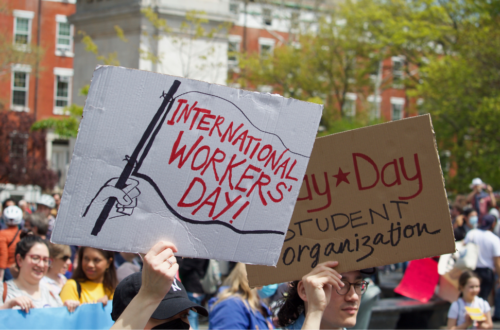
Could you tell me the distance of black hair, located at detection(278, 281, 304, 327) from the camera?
121 inches

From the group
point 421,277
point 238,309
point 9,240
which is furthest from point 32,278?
point 421,277

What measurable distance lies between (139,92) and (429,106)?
2757 cm

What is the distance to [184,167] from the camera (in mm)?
2174

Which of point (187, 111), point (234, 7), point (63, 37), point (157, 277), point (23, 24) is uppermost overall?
point (234, 7)

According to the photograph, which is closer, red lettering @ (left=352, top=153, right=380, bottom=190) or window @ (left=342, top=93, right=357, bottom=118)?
red lettering @ (left=352, top=153, right=380, bottom=190)

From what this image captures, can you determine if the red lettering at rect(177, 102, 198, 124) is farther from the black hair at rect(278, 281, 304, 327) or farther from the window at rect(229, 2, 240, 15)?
the window at rect(229, 2, 240, 15)

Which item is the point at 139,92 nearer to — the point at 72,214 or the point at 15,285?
the point at 72,214

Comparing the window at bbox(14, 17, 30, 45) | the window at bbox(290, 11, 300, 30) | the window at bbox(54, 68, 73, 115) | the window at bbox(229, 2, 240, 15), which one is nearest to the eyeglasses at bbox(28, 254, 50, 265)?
the window at bbox(290, 11, 300, 30)

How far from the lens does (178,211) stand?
2.17 metres

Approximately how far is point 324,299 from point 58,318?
7.60 ft

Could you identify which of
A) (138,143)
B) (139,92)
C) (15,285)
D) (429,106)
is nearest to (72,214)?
(138,143)

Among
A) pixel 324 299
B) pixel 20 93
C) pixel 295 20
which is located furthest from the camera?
pixel 20 93

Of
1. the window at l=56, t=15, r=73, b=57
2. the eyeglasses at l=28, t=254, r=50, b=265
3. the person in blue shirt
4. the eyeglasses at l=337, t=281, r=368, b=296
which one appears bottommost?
the person in blue shirt

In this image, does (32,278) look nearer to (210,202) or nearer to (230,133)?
(210,202)
